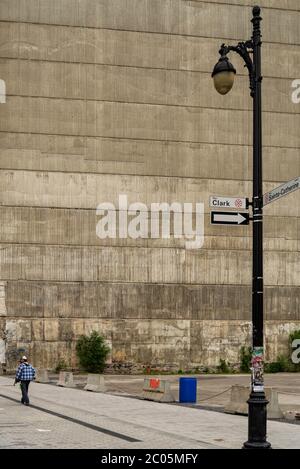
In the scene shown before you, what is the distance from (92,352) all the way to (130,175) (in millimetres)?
12999

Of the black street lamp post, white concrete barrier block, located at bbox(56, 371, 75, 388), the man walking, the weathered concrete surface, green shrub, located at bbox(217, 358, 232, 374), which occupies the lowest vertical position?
green shrub, located at bbox(217, 358, 232, 374)

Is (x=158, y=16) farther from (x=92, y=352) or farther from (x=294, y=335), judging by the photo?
(x=294, y=335)

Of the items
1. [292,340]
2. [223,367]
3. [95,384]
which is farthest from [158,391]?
[292,340]

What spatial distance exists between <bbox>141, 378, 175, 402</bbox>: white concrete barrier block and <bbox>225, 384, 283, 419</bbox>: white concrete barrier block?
4.88 m

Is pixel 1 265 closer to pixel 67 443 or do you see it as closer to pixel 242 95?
pixel 242 95

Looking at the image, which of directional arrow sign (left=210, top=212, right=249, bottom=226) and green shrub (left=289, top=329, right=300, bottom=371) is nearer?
directional arrow sign (left=210, top=212, right=249, bottom=226)

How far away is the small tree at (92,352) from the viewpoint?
51625 mm

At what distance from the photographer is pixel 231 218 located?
47.0ft

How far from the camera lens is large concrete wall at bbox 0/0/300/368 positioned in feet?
173

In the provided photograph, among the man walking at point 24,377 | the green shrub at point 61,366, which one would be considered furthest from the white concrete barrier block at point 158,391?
the green shrub at point 61,366

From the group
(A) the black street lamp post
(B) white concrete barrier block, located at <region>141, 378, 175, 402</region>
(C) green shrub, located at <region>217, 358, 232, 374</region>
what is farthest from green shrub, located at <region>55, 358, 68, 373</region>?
(A) the black street lamp post

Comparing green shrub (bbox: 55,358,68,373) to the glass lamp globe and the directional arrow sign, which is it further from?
the glass lamp globe

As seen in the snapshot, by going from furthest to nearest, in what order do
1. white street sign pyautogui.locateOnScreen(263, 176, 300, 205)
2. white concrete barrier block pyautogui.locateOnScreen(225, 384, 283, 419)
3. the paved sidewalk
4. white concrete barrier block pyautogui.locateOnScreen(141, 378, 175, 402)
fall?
1. white concrete barrier block pyautogui.locateOnScreen(141, 378, 175, 402)
2. white concrete barrier block pyautogui.locateOnScreen(225, 384, 283, 419)
3. the paved sidewalk
4. white street sign pyautogui.locateOnScreen(263, 176, 300, 205)

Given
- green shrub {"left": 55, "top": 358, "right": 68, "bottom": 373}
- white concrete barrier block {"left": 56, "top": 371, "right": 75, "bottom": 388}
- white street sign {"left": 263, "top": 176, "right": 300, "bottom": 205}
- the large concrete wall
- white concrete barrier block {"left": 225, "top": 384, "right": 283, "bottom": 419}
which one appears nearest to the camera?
white street sign {"left": 263, "top": 176, "right": 300, "bottom": 205}
